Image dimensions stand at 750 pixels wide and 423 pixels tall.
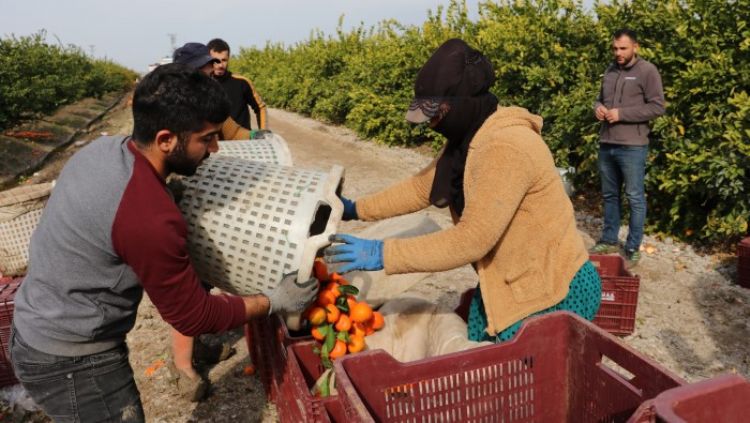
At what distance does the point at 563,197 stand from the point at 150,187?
58.7 inches

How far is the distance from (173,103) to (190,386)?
2.14 metres

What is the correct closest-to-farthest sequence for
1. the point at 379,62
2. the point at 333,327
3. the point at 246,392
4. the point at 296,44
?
the point at 333,327 < the point at 246,392 < the point at 379,62 < the point at 296,44

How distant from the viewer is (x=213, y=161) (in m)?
2.11

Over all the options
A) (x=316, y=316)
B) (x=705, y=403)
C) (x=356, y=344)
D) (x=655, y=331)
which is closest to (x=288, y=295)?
(x=316, y=316)

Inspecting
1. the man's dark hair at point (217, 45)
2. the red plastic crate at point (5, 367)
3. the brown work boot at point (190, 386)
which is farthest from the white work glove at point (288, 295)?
the man's dark hair at point (217, 45)

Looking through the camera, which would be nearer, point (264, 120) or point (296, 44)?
point (264, 120)

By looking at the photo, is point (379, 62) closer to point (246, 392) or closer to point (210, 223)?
point (246, 392)

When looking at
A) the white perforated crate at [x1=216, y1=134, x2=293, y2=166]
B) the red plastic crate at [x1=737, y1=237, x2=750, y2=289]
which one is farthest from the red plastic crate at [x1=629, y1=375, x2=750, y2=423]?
the red plastic crate at [x1=737, y1=237, x2=750, y2=289]

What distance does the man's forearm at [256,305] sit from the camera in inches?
73.0

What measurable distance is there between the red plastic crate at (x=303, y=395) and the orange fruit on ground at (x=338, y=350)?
0.27 feet

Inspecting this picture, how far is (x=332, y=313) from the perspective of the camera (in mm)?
2334

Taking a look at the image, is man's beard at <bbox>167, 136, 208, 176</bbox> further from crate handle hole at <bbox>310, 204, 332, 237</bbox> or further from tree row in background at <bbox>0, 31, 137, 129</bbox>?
tree row in background at <bbox>0, 31, 137, 129</bbox>

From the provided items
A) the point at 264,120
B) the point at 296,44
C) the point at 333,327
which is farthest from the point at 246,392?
the point at 296,44

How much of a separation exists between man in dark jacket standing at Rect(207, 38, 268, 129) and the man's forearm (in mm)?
3360
